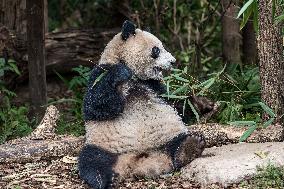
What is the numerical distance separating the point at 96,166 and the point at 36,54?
266 centimetres

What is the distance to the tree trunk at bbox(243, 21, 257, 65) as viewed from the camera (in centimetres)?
853

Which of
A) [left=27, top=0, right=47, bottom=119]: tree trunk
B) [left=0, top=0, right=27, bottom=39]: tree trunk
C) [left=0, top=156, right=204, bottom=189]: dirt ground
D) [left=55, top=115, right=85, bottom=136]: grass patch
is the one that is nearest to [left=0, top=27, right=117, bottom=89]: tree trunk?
[left=0, top=0, right=27, bottom=39]: tree trunk

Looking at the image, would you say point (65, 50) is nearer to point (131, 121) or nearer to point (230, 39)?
point (230, 39)

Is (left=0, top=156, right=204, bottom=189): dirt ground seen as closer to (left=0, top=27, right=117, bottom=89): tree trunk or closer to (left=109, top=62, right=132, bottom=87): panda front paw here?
(left=109, top=62, right=132, bottom=87): panda front paw

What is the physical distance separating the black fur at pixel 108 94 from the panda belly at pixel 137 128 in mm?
66

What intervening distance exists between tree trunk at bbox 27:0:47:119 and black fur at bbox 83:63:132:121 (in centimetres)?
231

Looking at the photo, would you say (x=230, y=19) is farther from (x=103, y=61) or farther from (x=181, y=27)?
(x=103, y=61)

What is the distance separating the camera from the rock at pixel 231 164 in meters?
4.55

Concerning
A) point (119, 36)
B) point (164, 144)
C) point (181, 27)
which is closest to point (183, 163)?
point (164, 144)

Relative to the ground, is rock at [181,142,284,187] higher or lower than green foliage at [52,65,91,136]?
A: higher

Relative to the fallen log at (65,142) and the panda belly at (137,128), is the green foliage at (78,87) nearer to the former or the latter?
the fallen log at (65,142)

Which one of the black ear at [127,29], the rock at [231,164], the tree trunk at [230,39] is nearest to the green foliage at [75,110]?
the tree trunk at [230,39]

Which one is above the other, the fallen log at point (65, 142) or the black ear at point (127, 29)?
the black ear at point (127, 29)

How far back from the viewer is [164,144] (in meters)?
4.87
